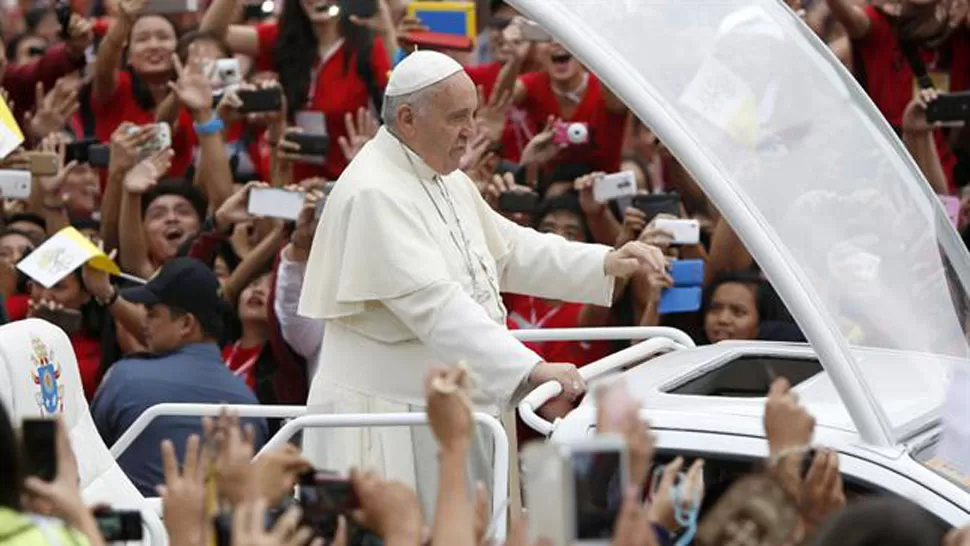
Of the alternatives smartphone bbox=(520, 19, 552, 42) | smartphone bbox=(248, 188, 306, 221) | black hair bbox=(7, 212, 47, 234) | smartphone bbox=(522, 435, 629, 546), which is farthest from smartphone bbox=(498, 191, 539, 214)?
smartphone bbox=(522, 435, 629, 546)

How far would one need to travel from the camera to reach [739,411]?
5.55m

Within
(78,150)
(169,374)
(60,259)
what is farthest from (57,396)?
(78,150)

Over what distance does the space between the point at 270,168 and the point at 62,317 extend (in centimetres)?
167

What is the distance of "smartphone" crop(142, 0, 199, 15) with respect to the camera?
34.9ft

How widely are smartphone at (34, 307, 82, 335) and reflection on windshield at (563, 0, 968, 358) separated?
3.37m

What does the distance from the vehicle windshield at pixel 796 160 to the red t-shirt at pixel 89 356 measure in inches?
140

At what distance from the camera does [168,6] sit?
35.1ft

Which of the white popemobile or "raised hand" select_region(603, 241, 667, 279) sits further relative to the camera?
"raised hand" select_region(603, 241, 667, 279)

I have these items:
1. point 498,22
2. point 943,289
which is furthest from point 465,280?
point 498,22

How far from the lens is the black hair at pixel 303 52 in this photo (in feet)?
32.7

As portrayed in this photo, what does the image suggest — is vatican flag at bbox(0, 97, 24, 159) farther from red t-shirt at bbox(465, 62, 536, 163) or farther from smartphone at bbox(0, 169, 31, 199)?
red t-shirt at bbox(465, 62, 536, 163)

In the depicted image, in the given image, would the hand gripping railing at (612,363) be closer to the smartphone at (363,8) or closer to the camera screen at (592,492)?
the camera screen at (592,492)

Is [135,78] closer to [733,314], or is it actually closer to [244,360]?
[244,360]

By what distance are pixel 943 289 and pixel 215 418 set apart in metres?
2.27
